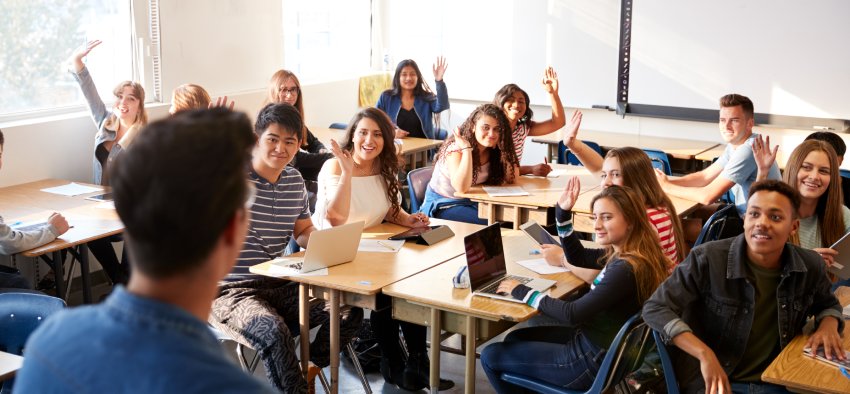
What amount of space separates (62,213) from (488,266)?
2471mm

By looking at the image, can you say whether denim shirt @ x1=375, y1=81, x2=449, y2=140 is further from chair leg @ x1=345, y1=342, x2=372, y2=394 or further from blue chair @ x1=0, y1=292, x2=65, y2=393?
blue chair @ x1=0, y1=292, x2=65, y2=393

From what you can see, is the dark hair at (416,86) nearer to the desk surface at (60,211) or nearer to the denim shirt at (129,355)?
the desk surface at (60,211)

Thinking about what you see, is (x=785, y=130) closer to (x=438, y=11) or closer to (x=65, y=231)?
(x=438, y=11)

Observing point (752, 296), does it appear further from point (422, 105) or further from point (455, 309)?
point (422, 105)

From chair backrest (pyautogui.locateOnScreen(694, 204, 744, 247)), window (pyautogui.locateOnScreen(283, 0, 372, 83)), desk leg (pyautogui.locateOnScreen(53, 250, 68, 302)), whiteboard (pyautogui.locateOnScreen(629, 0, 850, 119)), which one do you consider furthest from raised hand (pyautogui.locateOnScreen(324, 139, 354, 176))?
whiteboard (pyautogui.locateOnScreen(629, 0, 850, 119))

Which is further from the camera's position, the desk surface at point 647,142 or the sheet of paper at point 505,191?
the desk surface at point 647,142

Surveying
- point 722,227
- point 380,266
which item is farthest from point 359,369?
point 722,227

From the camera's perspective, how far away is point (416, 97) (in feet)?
25.3

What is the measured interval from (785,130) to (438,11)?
11.7 ft

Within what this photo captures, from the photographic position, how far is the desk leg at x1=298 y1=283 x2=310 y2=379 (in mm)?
3744

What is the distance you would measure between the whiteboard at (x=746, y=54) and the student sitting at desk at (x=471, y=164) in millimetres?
2985

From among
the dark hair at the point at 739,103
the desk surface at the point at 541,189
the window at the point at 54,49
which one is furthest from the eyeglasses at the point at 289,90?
the dark hair at the point at 739,103

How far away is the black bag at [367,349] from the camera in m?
4.45

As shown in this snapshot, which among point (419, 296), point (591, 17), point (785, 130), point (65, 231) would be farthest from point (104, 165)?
point (785, 130)
